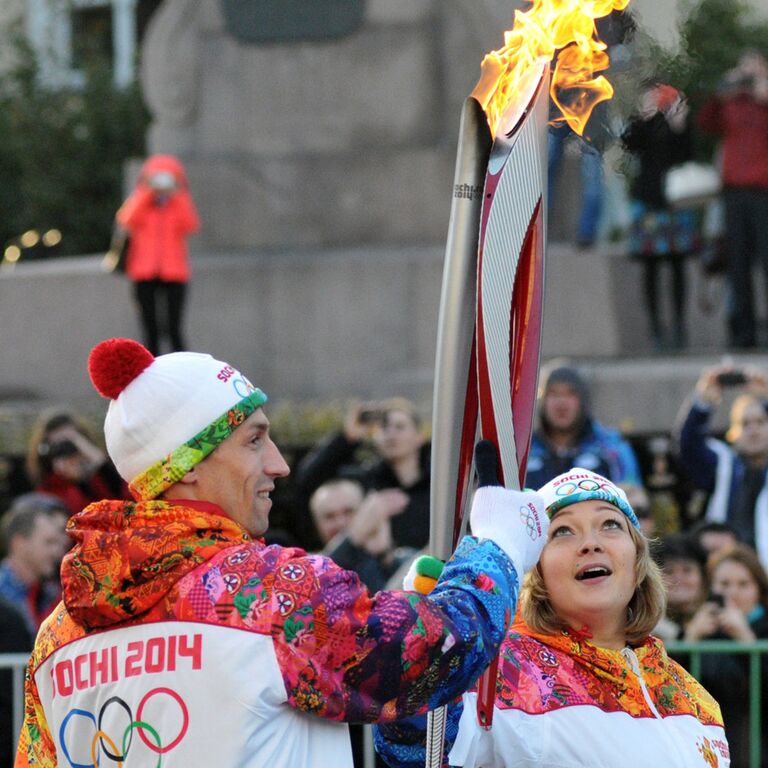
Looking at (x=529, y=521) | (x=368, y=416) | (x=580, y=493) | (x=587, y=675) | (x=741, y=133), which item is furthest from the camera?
(x=741, y=133)

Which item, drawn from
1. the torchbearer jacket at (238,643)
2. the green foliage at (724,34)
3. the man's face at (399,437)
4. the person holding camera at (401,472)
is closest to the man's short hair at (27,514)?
the person holding camera at (401,472)

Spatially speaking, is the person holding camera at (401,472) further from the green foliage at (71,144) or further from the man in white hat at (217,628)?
the green foliage at (71,144)

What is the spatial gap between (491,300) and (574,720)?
0.80 meters

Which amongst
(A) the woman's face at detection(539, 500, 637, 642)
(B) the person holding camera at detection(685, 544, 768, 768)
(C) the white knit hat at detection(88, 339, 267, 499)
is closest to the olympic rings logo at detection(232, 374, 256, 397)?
(C) the white knit hat at detection(88, 339, 267, 499)

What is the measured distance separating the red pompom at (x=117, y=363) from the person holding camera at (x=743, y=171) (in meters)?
6.60

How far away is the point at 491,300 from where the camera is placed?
3299mm

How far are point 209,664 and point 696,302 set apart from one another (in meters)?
8.96

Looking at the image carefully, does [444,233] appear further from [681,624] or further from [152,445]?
[152,445]

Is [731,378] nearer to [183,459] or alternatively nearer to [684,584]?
[684,584]

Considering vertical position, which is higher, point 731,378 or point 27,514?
point 731,378

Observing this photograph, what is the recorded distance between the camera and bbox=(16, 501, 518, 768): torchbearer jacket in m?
2.78

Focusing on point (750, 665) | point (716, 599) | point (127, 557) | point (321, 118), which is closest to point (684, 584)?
point (716, 599)

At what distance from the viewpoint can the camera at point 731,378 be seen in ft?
23.7

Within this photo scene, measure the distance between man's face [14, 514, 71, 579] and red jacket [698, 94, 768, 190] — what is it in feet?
14.2
